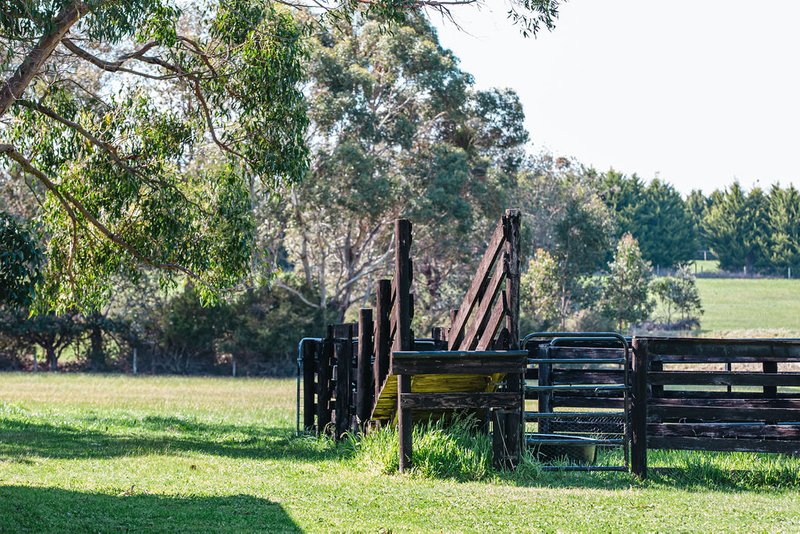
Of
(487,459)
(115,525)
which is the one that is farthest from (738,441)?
(115,525)

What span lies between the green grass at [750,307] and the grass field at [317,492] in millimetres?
52519

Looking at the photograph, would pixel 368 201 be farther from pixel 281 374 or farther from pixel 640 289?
pixel 640 289

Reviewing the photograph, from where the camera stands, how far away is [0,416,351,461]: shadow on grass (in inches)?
579

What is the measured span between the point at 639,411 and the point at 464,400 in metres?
1.85

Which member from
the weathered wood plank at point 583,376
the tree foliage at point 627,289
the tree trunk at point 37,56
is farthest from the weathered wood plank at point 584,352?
the tree foliage at point 627,289

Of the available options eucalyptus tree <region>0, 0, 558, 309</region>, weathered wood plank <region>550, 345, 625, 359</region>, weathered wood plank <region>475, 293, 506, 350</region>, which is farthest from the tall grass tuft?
eucalyptus tree <region>0, 0, 558, 309</region>

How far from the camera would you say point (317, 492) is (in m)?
10.4

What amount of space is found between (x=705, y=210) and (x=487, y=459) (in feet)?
320

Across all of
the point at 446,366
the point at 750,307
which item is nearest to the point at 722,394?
the point at 446,366

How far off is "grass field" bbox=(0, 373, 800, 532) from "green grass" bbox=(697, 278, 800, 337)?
52519mm

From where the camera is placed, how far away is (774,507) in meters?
9.82

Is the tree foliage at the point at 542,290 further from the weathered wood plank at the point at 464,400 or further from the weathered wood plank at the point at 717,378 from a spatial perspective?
the weathered wood plank at the point at 464,400

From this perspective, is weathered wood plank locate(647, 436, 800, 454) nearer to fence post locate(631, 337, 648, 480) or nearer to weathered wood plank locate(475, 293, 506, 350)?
fence post locate(631, 337, 648, 480)

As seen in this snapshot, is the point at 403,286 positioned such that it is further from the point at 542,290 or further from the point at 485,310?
the point at 542,290
